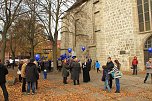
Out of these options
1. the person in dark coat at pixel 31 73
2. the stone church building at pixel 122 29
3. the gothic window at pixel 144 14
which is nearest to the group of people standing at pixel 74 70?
the person in dark coat at pixel 31 73

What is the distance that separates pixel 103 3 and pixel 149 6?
5891mm

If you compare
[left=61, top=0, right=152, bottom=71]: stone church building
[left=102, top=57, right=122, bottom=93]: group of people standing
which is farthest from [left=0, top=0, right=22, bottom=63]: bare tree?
[left=102, top=57, right=122, bottom=93]: group of people standing

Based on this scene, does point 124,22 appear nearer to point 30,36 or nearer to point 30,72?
point 30,36

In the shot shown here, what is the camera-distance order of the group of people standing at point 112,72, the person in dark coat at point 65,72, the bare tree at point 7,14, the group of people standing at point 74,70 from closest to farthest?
the group of people standing at point 112,72 → the group of people standing at point 74,70 → the person in dark coat at point 65,72 → the bare tree at point 7,14

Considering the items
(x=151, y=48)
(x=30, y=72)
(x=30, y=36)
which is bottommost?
(x=30, y=72)

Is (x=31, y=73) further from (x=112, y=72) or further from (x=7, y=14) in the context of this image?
(x=7, y=14)

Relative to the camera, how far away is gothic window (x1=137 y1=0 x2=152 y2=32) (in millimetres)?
20547

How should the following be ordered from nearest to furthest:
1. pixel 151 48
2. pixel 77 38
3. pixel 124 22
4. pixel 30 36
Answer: pixel 151 48 < pixel 124 22 < pixel 30 36 < pixel 77 38

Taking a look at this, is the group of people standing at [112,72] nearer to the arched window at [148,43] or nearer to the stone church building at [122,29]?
the stone church building at [122,29]

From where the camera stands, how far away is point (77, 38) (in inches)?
1259

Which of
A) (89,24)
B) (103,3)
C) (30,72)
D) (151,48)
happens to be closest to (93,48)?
(89,24)

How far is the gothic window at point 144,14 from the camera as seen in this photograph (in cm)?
2055

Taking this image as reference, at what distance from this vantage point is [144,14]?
20844 mm

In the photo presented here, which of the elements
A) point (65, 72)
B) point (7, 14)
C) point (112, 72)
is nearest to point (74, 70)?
point (65, 72)
